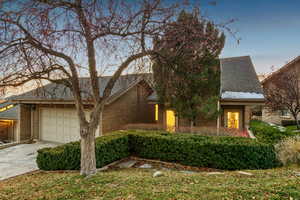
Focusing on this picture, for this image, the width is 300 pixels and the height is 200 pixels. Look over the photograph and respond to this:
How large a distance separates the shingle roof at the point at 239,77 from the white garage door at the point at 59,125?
9828 mm

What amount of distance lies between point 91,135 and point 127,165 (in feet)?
9.70

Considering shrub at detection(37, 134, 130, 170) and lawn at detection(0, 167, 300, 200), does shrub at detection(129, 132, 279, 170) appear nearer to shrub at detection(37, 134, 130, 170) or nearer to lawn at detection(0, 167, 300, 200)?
shrub at detection(37, 134, 130, 170)

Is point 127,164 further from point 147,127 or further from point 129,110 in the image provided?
point 129,110

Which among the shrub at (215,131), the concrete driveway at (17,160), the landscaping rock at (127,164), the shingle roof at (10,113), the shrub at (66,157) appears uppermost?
the shingle roof at (10,113)

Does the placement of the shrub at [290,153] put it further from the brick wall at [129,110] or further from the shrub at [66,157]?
the brick wall at [129,110]

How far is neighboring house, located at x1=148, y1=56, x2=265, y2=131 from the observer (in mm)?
10448

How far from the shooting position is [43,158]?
6199 mm

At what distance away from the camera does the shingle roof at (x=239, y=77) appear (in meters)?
11.8

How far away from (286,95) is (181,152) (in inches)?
426

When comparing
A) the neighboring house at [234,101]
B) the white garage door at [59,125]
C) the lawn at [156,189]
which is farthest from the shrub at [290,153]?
the white garage door at [59,125]

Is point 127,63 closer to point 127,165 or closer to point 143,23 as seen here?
point 143,23

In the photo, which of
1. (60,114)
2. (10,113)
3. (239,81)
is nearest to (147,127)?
(60,114)

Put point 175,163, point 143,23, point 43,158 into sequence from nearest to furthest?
point 143,23
point 43,158
point 175,163

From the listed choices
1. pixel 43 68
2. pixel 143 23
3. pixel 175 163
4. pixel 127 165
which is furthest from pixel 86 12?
pixel 175 163
